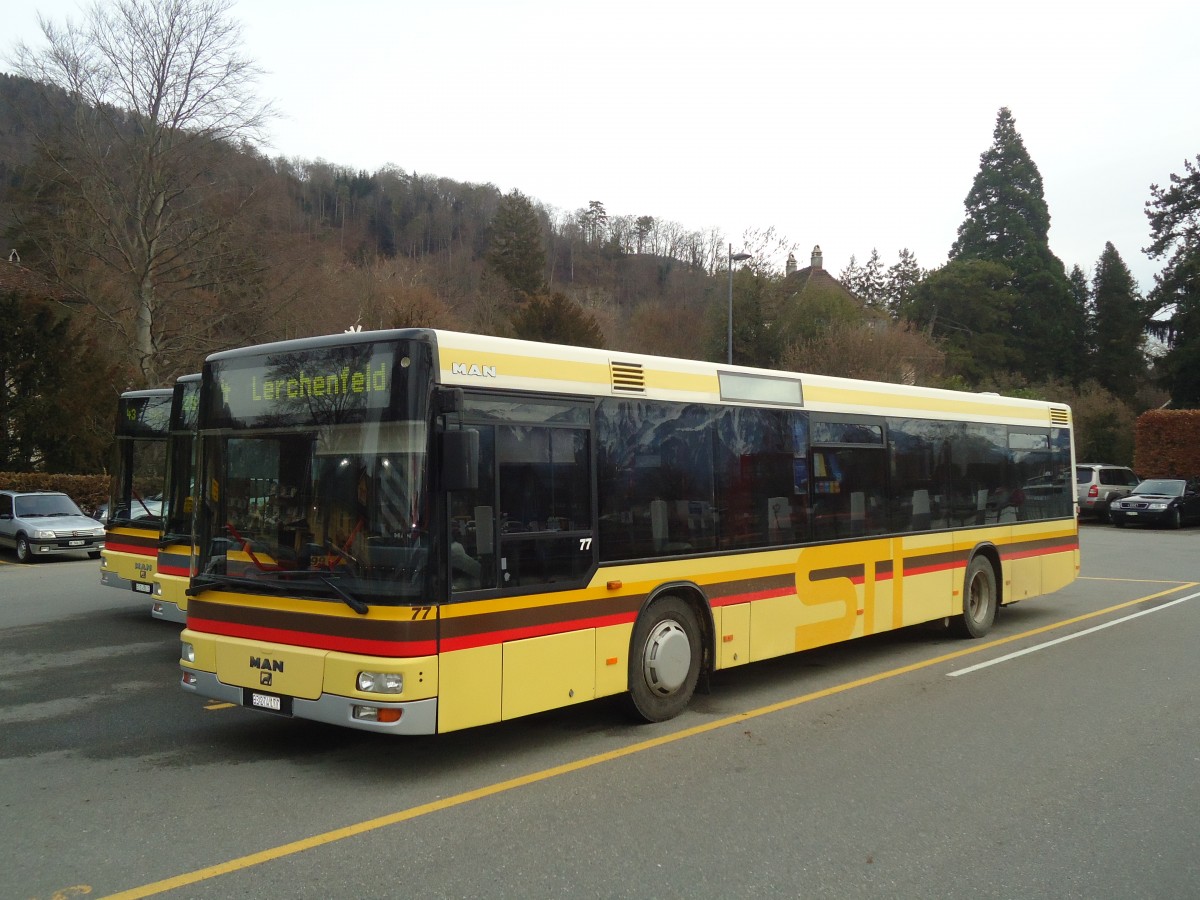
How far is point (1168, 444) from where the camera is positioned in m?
39.2

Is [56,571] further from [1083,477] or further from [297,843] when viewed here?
[1083,477]

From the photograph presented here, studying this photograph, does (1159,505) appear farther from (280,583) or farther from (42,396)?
(42,396)

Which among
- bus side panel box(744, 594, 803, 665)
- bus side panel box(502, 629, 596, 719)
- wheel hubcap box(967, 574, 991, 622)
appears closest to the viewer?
bus side panel box(502, 629, 596, 719)

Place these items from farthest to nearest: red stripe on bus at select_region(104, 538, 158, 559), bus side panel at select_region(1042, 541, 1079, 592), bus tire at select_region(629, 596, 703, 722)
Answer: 1. bus side panel at select_region(1042, 541, 1079, 592)
2. red stripe on bus at select_region(104, 538, 158, 559)
3. bus tire at select_region(629, 596, 703, 722)

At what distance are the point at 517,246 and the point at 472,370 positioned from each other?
70.1 metres

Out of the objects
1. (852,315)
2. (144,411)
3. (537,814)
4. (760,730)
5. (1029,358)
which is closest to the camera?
(537,814)

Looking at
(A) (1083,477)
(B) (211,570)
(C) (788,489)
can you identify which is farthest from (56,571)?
(A) (1083,477)

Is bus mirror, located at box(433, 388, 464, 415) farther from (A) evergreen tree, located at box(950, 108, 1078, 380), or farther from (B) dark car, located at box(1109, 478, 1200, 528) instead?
(A) evergreen tree, located at box(950, 108, 1078, 380)

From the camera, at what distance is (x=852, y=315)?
48938 mm

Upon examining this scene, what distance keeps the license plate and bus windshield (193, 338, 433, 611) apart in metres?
0.67

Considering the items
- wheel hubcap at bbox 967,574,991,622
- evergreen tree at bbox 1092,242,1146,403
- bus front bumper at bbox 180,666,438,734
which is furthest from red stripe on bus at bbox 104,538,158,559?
evergreen tree at bbox 1092,242,1146,403

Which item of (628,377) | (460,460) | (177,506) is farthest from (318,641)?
(177,506)

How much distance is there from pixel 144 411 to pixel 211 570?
6631 mm

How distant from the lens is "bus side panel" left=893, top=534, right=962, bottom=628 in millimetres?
10398
